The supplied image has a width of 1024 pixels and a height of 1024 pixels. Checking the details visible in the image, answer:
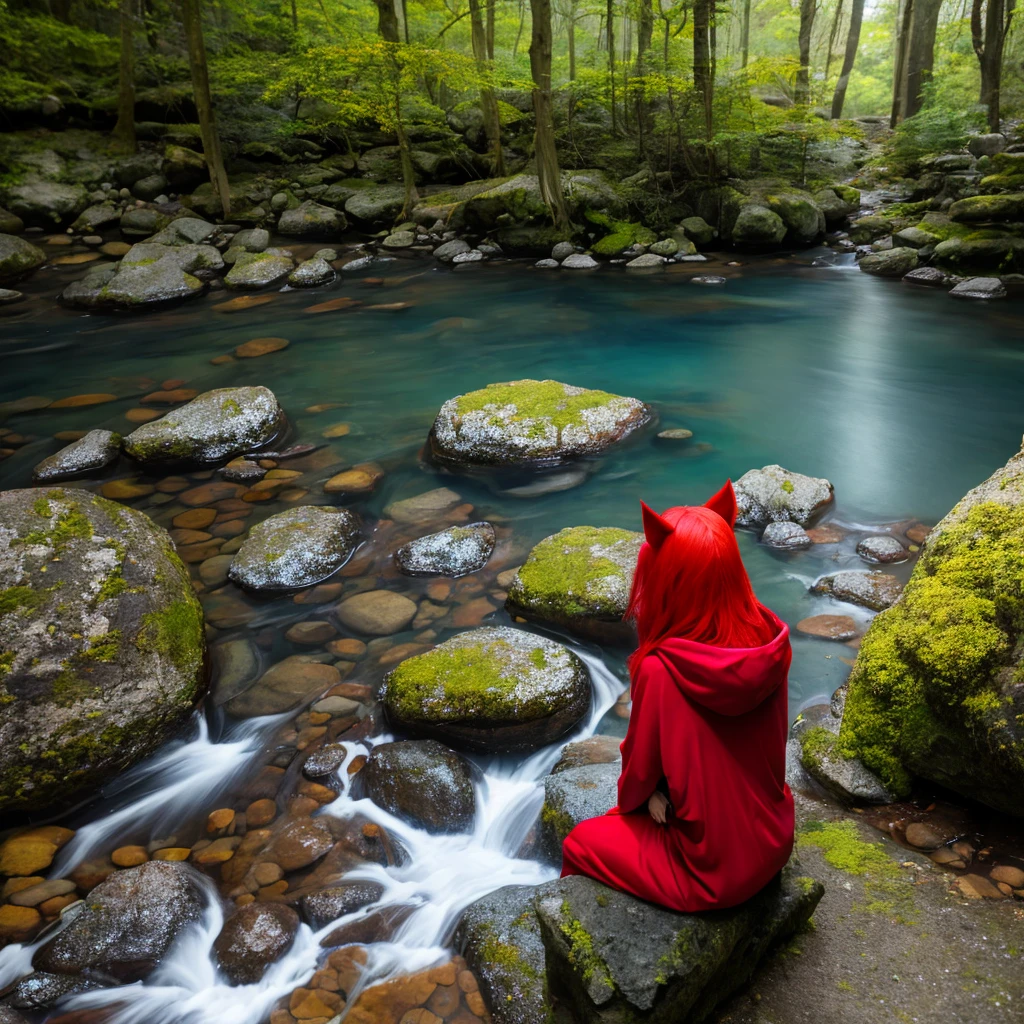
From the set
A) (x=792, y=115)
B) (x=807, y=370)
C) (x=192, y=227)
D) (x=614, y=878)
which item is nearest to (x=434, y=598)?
(x=614, y=878)

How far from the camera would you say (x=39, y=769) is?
399 centimetres

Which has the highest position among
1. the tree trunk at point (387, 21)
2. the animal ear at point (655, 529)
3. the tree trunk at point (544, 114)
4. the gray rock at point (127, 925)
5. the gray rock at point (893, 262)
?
the tree trunk at point (387, 21)

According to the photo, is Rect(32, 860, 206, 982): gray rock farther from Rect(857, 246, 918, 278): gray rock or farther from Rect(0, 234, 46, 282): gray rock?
Rect(0, 234, 46, 282): gray rock

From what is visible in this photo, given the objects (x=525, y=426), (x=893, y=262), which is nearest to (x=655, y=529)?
(x=525, y=426)

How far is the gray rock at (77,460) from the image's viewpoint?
25.7ft

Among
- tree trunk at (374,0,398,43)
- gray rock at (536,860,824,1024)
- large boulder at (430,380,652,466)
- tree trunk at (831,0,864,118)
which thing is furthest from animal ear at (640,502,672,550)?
tree trunk at (831,0,864,118)

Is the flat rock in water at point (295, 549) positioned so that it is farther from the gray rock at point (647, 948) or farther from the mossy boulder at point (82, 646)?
the gray rock at point (647, 948)

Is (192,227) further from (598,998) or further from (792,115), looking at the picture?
(598,998)

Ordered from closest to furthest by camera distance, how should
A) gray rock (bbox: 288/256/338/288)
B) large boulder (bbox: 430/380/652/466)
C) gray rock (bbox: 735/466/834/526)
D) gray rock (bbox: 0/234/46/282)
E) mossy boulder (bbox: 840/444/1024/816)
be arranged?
mossy boulder (bbox: 840/444/1024/816) → gray rock (bbox: 735/466/834/526) → large boulder (bbox: 430/380/652/466) → gray rock (bbox: 0/234/46/282) → gray rock (bbox: 288/256/338/288)

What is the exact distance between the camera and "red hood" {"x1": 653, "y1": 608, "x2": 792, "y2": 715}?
1.97 meters

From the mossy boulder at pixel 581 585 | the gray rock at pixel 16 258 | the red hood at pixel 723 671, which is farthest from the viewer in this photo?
→ the gray rock at pixel 16 258

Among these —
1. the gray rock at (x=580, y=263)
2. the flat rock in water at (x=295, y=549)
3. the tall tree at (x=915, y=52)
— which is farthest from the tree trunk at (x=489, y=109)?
the flat rock in water at (x=295, y=549)

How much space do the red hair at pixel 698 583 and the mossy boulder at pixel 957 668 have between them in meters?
1.33

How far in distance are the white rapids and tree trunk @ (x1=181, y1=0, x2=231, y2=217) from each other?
17.1 metres
